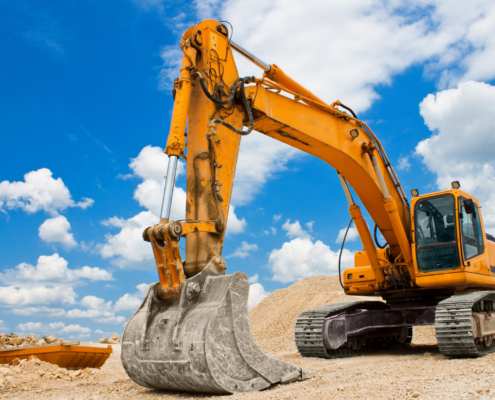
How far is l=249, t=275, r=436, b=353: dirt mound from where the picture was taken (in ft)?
39.8

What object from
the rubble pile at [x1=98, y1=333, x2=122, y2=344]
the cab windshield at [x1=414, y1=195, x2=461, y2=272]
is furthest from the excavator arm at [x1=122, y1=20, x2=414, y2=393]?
the rubble pile at [x1=98, y1=333, x2=122, y2=344]

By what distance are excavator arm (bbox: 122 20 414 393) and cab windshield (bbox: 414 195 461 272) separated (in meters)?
1.83

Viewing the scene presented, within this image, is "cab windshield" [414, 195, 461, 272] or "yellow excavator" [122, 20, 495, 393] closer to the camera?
"yellow excavator" [122, 20, 495, 393]

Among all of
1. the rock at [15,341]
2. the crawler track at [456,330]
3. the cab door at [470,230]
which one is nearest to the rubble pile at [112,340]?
the rock at [15,341]

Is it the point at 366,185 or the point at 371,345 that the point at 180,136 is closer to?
the point at 366,185

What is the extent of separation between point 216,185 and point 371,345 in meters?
5.51

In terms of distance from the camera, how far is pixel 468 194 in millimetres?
8188

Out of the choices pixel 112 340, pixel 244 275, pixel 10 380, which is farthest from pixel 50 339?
pixel 244 275

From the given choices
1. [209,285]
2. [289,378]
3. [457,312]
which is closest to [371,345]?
[457,312]

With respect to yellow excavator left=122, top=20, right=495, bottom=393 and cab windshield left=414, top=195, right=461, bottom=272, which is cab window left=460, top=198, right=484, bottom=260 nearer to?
yellow excavator left=122, top=20, right=495, bottom=393

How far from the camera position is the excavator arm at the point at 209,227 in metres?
4.47

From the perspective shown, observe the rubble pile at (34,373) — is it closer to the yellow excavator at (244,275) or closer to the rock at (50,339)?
the yellow excavator at (244,275)

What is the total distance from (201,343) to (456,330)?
4.42 meters

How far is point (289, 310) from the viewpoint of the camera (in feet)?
53.7
